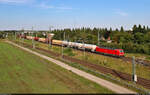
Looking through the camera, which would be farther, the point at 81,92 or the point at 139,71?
the point at 139,71

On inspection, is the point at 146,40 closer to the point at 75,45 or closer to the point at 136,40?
the point at 136,40

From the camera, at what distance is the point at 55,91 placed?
50.3 feet

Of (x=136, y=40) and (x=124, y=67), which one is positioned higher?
(x=136, y=40)

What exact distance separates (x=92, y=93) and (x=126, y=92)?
149 inches

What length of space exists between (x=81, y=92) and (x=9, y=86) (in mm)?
7575

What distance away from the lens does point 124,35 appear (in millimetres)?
74500

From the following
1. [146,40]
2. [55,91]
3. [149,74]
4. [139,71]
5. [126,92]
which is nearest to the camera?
[55,91]

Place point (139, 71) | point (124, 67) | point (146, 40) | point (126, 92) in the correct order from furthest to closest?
point (146, 40), point (124, 67), point (139, 71), point (126, 92)

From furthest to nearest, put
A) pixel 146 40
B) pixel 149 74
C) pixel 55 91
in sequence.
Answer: pixel 146 40 < pixel 149 74 < pixel 55 91

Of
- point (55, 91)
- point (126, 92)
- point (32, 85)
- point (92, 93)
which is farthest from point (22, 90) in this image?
point (126, 92)

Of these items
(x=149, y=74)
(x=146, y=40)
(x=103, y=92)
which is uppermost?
(x=146, y=40)

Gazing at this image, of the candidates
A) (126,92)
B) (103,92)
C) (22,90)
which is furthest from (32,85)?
(126,92)

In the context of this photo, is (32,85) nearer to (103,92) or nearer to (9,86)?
(9,86)

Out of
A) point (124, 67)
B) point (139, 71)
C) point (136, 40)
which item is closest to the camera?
point (139, 71)
